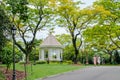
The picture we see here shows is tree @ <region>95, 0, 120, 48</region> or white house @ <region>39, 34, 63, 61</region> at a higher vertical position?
tree @ <region>95, 0, 120, 48</region>

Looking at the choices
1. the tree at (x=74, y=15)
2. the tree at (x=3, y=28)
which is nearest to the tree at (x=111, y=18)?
the tree at (x=74, y=15)

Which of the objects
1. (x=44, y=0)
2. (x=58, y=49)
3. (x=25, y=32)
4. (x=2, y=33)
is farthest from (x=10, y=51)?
(x=58, y=49)

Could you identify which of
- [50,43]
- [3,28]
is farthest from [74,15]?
[3,28]

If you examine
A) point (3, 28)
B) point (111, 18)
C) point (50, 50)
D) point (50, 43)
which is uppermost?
point (111, 18)

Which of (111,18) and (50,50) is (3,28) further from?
(111,18)

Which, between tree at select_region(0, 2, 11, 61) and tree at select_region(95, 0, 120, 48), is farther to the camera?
tree at select_region(95, 0, 120, 48)

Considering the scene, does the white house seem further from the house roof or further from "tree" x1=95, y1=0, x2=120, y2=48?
"tree" x1=95, y1=0, x2=120, y2=48

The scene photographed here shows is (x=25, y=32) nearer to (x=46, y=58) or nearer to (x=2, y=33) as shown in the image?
(x=46, y=58)

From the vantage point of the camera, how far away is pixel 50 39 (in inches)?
2416

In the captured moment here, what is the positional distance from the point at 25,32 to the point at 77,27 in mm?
9022

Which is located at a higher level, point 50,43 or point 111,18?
point 111,18

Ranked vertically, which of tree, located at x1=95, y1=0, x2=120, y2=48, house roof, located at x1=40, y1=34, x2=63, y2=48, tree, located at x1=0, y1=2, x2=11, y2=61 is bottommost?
tree, located at x1=0, y1=2, x2=11, y2=61

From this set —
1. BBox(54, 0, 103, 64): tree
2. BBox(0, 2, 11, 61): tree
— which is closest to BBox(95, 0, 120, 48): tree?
BBox(54, 0, 103, 64): tree

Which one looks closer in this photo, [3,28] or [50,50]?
[3,28]
